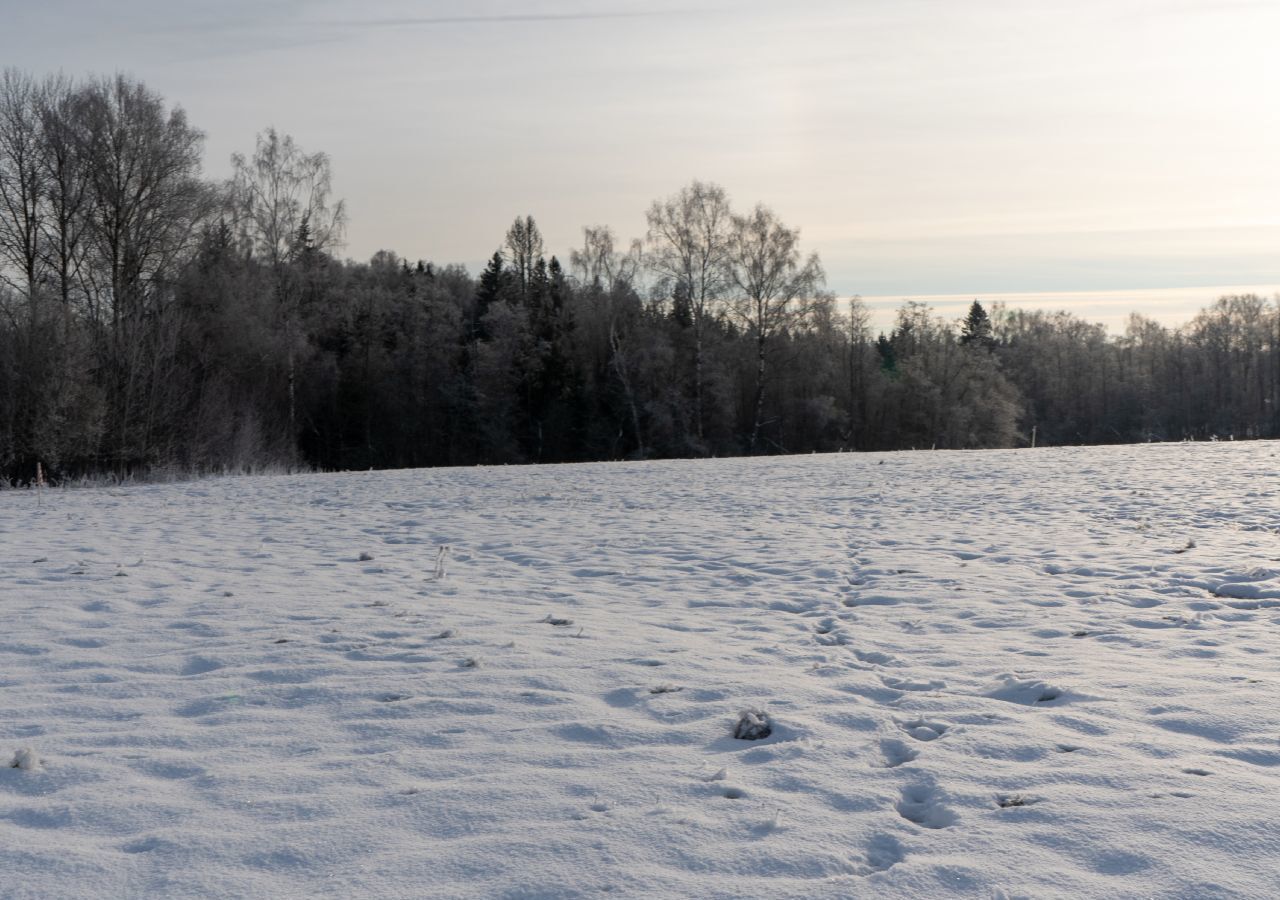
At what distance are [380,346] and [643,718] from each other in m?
45.2

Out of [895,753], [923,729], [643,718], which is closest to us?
[895,753]

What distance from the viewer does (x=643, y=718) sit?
13.7 feet

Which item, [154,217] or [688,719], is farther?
[154,217]

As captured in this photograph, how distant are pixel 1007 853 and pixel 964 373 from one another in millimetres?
56203

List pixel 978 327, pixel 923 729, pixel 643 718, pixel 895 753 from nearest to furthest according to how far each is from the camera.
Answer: pixel 895 753
pixel 923 729
pixel 643 718
pixel 978 327

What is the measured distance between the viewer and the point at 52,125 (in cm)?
2708

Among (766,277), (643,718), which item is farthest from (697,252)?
(643,718)

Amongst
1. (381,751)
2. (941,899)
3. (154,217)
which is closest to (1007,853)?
(941,899)

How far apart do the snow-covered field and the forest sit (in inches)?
573

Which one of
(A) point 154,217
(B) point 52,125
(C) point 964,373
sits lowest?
(C) point 964,373

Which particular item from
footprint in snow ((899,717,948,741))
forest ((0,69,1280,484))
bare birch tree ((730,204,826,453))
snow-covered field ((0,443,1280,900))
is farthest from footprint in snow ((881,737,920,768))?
bare birch tree ((730,204,826,453))

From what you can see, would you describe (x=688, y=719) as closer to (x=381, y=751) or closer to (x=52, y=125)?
(x=381, y=751)

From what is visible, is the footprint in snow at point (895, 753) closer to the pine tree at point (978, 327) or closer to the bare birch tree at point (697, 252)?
the bare birch tree at point (697, 252)

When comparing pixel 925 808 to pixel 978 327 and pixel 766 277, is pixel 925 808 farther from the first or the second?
pixel 978 327
